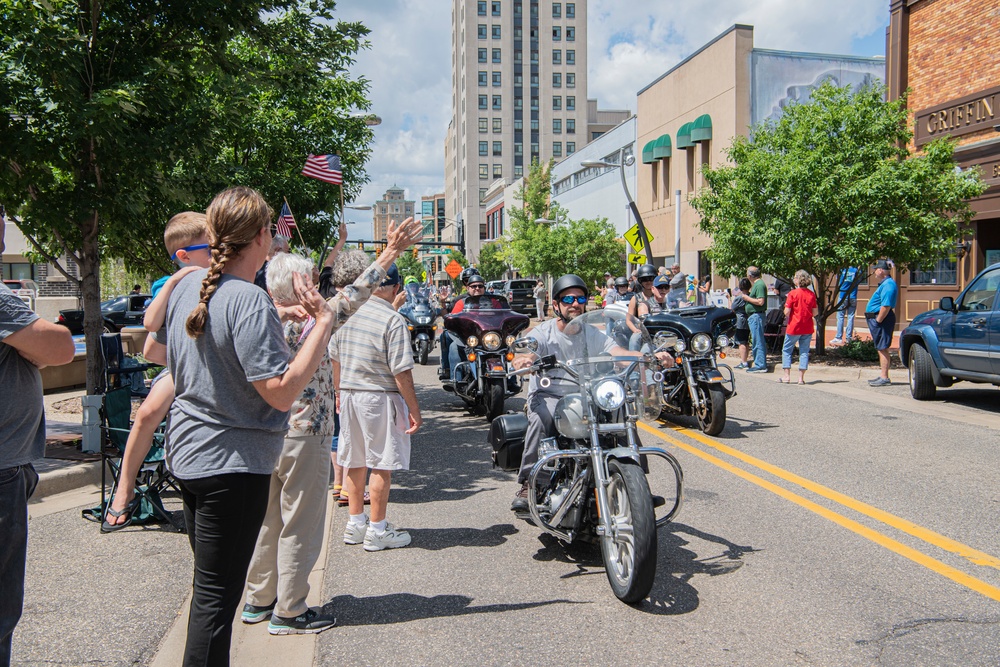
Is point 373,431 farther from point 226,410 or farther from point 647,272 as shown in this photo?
point 647,272

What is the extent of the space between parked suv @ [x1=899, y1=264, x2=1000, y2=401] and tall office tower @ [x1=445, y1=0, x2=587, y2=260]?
331 feet

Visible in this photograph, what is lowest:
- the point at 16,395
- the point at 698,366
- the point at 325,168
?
the point at 698,366

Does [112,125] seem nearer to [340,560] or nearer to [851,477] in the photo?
[340,560]

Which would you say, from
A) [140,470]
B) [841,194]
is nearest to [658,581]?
[140,470]

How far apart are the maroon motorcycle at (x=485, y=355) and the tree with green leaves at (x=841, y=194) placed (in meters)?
8.09

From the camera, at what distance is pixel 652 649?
143 inches

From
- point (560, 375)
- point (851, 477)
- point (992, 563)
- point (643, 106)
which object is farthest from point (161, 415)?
point (643, 106)

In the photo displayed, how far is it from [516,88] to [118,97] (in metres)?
113

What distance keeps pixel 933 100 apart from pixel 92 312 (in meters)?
22.1

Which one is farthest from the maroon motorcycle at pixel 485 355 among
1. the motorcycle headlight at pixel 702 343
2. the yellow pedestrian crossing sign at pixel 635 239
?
the yellow pedestrian crossing sign at pixel 635 239

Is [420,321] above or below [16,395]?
below

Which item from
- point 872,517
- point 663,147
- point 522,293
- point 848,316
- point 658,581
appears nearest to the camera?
Answer: point 658,581

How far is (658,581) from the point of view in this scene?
4.48 meters

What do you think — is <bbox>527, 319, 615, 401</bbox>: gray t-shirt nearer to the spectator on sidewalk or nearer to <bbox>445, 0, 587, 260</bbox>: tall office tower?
the spectator on sidewalk
